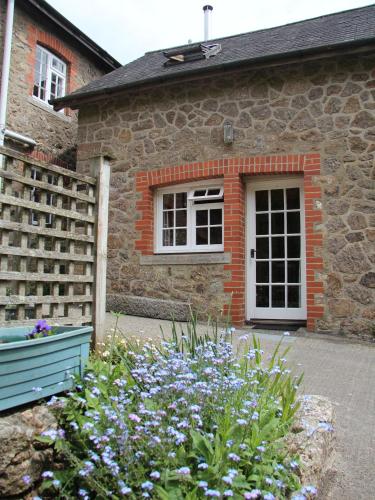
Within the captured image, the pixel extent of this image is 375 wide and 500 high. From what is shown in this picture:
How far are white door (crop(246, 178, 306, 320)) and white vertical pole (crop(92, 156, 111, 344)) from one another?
3.95 m

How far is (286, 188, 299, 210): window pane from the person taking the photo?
7.27 metres

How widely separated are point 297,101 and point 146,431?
6.29 m

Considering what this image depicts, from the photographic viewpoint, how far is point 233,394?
8.00ft

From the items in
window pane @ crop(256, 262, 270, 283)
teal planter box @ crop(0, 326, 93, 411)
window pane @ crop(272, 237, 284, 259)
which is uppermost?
window pane @ crop(272, 237, 284, 259)

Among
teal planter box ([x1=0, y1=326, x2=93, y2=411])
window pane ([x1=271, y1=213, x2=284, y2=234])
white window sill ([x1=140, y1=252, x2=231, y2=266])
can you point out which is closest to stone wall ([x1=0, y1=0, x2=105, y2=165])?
white window sill ([x1=140, y1=252, x2=231, y2=266])

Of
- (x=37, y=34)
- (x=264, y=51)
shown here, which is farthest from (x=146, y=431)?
(x=37, y=34)

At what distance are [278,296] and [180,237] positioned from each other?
6.63ft

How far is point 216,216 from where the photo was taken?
768 cm

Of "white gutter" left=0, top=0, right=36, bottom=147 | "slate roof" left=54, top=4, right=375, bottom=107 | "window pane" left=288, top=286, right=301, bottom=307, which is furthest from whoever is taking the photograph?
"white gutter" left=0, top=0, right=36, bottom=147

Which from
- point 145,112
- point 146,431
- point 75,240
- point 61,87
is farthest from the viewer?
point 61,87

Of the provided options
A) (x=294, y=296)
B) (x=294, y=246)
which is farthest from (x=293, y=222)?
(x=294, y=296)

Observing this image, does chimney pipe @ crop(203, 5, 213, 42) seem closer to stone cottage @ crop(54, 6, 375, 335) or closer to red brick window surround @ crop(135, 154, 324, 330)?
stone cottage @ crop(54, 6, 375, 335)

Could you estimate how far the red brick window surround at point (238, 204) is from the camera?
21.9ft

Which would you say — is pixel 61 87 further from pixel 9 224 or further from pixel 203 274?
pixel 9 224
